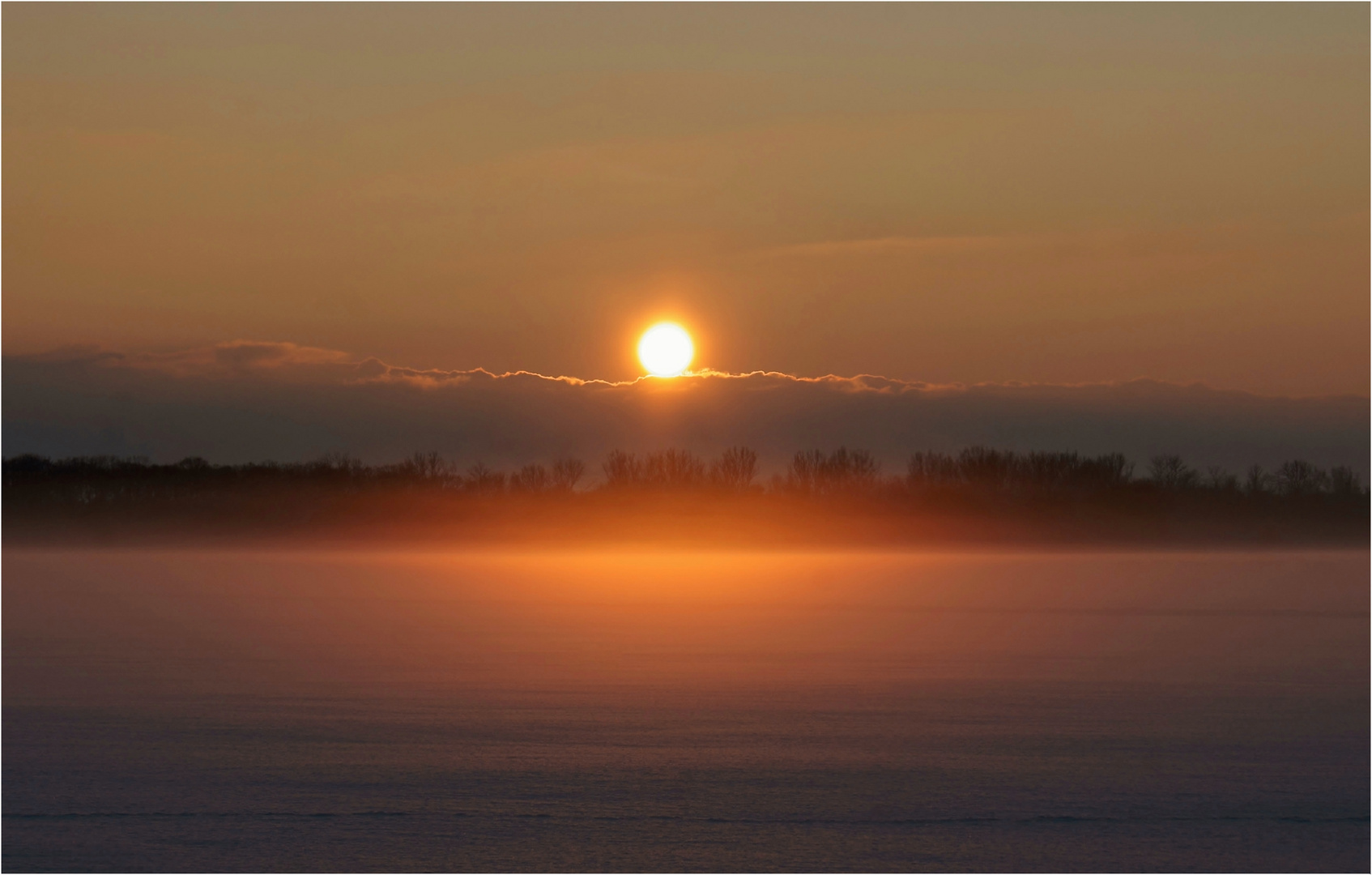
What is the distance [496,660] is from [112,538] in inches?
3044

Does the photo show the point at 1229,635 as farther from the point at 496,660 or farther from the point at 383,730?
the point at 383,730

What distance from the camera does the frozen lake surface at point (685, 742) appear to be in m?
6.91

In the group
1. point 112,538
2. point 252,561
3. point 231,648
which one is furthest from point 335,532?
point 231,648

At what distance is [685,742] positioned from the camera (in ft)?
30.3

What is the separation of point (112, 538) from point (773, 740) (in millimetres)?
82331

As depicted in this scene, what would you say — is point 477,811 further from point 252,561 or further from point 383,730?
point 252,561

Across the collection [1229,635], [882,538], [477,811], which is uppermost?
[882,538]

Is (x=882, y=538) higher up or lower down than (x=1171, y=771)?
higher up

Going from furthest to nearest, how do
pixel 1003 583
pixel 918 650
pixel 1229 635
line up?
pixel 1003 583 → pixel 1229 635 → pixel 918 650

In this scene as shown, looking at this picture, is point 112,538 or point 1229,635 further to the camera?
point 112,538

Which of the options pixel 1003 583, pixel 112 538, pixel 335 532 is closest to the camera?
pixel 1003 583

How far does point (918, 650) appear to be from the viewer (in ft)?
48.5

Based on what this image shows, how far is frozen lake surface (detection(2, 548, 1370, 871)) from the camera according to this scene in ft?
22.7

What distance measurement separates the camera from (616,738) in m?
9.33
